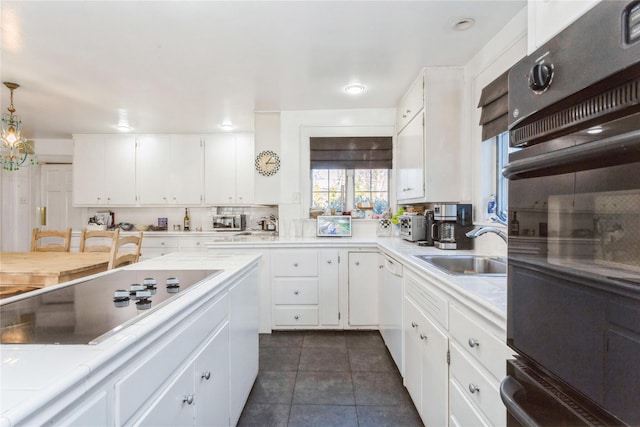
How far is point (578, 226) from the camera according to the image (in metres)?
0.52

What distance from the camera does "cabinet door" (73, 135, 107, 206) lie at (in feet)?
14.5

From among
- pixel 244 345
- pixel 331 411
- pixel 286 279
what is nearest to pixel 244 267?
pixel 244 345

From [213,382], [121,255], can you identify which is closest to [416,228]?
[213,382]

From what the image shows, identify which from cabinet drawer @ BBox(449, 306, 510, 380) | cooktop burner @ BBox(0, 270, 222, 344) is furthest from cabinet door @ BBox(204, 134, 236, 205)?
cabinet drawer @ BBox(449, 306, 510, 380)

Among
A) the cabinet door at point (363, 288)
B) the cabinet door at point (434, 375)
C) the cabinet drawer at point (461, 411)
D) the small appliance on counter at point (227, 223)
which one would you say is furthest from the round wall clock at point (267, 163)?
the cabinet drawer at point (461, 411)

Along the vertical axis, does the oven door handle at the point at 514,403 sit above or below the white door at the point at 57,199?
below

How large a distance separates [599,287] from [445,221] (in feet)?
6.33

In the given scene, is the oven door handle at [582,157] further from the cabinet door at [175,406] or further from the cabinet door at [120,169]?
the cabinet door at [120,169]

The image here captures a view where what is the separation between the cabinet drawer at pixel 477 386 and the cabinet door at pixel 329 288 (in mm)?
1771

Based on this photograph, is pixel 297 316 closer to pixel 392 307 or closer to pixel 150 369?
pixel 392 307

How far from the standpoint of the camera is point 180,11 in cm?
175

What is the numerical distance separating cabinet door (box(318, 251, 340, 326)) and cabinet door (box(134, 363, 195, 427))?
6.61ft

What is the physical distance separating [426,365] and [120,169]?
15.6ft

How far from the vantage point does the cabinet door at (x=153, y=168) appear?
4469 millimetres
